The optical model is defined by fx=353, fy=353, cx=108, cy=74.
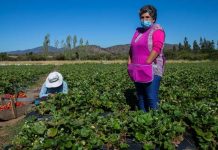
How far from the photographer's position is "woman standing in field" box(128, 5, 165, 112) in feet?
18.9

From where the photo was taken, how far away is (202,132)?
4.42 m

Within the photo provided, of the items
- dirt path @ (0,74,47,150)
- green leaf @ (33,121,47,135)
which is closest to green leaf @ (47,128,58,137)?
green leaf @ (33,121,47,135)

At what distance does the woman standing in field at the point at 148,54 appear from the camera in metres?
5.77

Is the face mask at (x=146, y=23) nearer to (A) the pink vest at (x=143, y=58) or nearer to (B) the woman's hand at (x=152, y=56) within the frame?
(A) the pink vest at (x=143, y=58)

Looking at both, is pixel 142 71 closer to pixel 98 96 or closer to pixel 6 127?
pixel 98 96

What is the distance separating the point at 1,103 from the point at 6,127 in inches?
54.8

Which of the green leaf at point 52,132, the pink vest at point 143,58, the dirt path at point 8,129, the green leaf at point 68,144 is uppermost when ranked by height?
the pink vest at point 143,58

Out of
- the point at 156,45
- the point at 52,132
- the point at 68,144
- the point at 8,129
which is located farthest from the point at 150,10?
the point at 8,129

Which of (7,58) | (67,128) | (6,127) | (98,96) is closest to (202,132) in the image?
(67,128)

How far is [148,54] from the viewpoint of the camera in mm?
5836

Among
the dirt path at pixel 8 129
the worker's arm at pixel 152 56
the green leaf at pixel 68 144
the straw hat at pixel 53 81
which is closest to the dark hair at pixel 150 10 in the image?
the worker's arm at pixel 152 56

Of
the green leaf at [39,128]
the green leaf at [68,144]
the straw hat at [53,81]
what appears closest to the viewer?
the green leaf at [68,144]

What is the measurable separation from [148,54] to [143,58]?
107 mm

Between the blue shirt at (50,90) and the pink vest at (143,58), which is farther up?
the pink vest at (143,58)
